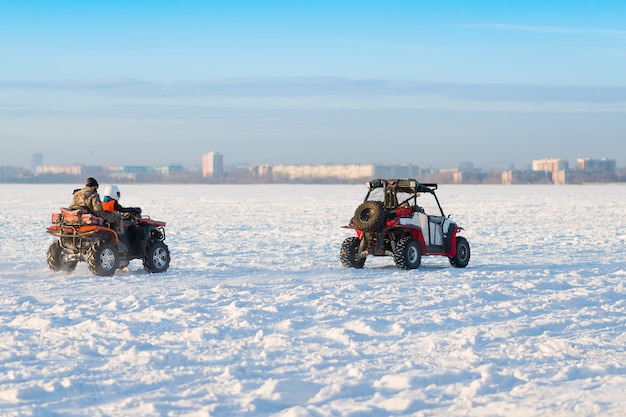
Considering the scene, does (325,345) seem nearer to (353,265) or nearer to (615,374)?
(615,374)

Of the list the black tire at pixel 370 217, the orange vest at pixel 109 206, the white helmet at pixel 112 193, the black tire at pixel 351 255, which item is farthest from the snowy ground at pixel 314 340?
the white helmet at pixel 112 193

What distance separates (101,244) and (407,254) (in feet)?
16.0

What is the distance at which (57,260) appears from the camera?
579 inches

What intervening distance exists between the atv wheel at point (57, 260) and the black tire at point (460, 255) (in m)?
6.37

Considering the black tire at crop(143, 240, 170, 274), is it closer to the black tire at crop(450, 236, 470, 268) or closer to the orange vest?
the orange vest

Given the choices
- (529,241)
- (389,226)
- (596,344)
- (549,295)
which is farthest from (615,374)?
(529,241)

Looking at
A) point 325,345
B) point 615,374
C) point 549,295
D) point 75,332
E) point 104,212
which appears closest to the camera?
point 615,374

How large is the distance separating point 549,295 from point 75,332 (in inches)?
231

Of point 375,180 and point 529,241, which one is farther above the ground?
point 375,180

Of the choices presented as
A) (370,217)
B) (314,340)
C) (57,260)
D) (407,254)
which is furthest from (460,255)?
(314,340)

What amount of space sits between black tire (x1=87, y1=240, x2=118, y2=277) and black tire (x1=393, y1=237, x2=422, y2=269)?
4.51 meters

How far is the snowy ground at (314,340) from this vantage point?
20.3 feet

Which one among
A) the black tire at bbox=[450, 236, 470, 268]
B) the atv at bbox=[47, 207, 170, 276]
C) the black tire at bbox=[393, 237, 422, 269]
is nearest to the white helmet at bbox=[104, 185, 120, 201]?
the atv at bbox=[47, 207, 170, 276]

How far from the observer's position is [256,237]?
2319 centimetres
